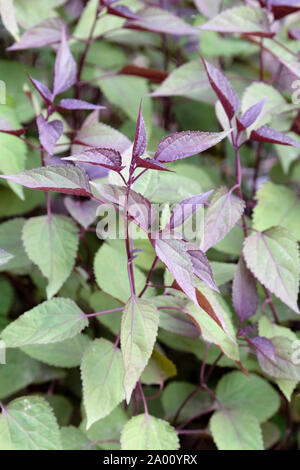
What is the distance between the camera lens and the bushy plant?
563 mm

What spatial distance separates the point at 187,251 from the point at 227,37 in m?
0.72

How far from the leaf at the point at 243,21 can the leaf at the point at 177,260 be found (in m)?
0.41

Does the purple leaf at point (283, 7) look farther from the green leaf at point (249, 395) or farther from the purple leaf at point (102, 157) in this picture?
the green leaf at point (249, 395)

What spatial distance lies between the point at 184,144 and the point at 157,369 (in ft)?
1.18

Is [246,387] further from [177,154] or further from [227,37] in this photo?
[227,37]

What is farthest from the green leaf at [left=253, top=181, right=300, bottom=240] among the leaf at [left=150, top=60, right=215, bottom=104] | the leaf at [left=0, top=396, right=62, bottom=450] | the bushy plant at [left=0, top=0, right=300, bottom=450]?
the leaf at [left=0, top=396, right=62, bottom=450]

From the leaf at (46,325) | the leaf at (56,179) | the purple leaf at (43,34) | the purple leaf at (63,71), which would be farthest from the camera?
the purple leaf at (43,34)

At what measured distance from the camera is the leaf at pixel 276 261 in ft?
2.18

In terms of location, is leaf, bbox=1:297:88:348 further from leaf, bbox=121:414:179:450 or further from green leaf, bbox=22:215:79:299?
leaf, bbox=121:414:179:450

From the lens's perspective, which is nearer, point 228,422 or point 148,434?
point 148,434

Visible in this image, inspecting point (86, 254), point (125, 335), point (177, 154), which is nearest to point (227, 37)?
point (86, 254)

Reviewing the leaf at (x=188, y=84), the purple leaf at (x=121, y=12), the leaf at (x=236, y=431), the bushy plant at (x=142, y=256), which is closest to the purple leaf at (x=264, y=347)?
the bushy plant at (x=142, y=256)

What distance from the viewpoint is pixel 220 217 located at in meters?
0.65
